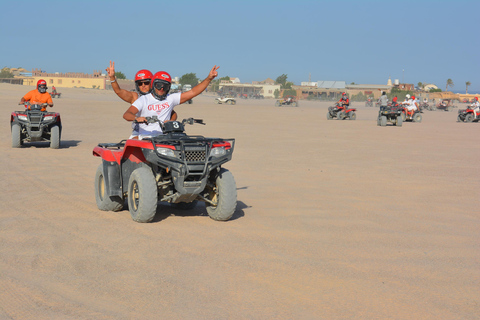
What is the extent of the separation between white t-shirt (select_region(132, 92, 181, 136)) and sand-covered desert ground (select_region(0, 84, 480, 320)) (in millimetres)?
1090

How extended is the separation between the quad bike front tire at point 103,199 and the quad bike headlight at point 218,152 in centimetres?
167

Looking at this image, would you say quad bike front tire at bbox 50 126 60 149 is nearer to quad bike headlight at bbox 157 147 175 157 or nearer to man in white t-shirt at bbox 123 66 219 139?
man in white t-shirt at bbox 123 66 219 139

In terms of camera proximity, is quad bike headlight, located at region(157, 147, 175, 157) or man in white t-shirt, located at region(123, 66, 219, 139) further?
man in white t-shirt, located at region(123, 66, 219, 139)

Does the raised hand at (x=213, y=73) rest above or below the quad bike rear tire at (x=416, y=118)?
above

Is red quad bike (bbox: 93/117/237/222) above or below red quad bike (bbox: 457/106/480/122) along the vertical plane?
below

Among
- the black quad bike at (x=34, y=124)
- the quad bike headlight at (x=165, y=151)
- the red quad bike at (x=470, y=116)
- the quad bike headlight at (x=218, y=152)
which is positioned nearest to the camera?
the quad bike headlight at (x=165, y=151)

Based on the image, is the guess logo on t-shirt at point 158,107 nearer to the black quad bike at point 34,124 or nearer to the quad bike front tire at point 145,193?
the quad bike front tire at point 145,193

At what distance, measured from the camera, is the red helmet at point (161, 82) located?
755 centimetres

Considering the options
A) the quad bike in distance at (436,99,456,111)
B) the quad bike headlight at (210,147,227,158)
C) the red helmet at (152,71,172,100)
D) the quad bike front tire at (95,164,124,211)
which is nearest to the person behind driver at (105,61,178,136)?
the red helmet at (152,71,172,100)

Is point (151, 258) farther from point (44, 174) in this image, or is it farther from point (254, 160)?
point (254, 160)

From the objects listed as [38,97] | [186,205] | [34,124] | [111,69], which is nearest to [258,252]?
[186,205]

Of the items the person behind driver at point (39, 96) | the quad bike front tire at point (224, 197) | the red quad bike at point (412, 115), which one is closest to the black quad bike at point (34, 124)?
the person behind driver at point (39, 96)

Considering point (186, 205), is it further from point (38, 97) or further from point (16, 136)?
point (38, 97)

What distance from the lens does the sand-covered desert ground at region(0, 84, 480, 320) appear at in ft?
14.7
